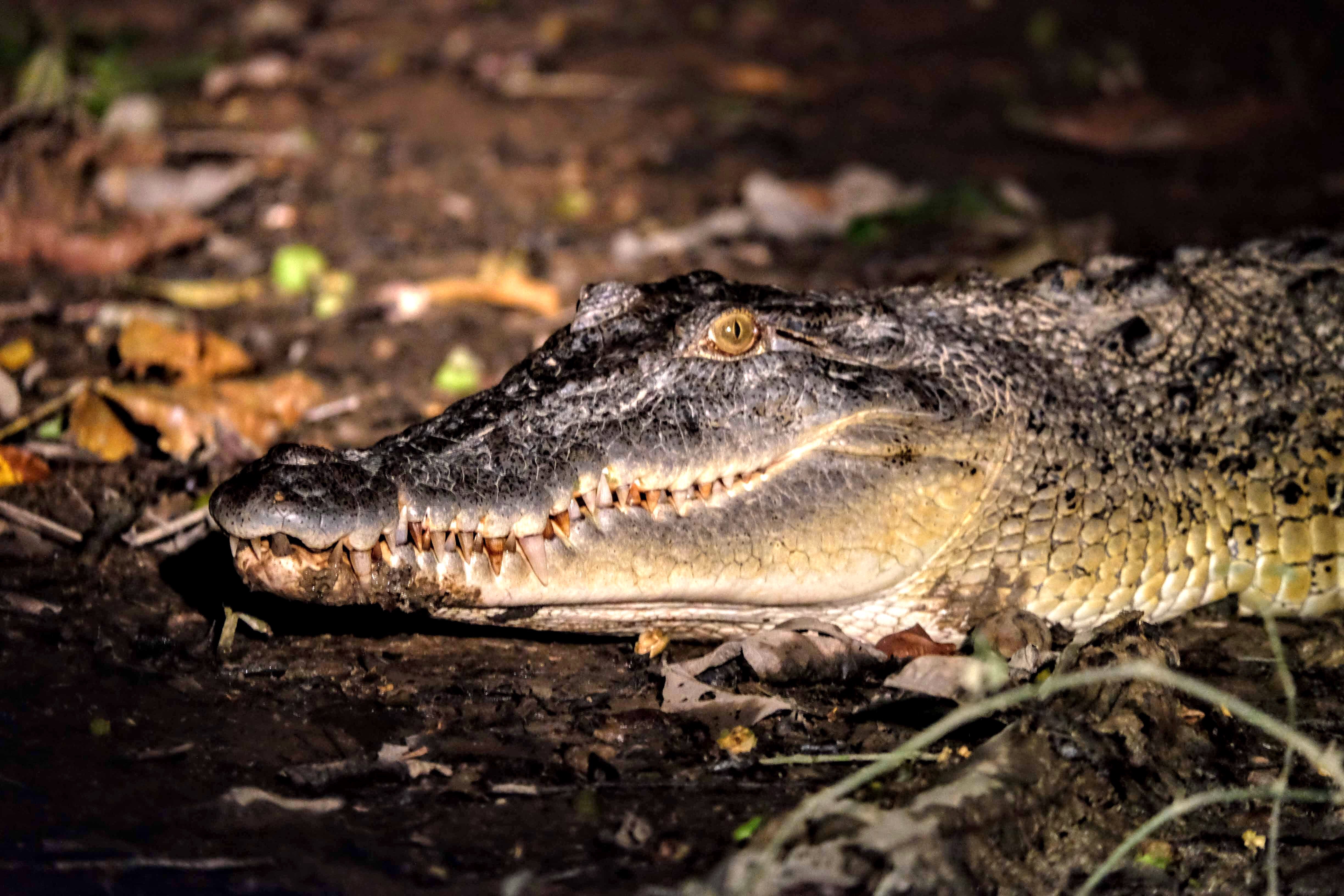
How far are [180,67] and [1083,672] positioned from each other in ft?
Result: 23.3

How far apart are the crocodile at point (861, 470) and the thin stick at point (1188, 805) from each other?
719mm

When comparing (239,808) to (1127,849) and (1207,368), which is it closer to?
(1127,849)

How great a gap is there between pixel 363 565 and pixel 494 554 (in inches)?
11.2

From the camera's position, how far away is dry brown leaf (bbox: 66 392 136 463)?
13.6 feet

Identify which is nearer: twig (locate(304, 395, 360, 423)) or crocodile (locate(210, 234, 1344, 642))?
crocodile (locate(210, 234, 1344, 642))

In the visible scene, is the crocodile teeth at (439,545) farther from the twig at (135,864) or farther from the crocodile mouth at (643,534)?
the twig at (135,864)

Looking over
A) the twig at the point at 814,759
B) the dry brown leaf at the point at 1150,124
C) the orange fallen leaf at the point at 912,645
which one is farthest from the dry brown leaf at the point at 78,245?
the dry brown leaf at the point at 1150,124

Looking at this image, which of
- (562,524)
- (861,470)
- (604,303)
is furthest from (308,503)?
(861,470)

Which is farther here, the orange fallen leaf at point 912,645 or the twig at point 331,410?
the twig at point 331,410

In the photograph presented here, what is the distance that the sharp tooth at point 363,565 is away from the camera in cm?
281

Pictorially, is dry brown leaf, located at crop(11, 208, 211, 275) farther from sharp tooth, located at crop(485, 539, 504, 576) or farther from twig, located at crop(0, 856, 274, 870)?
twig, located at crop(0, 856, 274, 870)

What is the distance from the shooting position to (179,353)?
468 centimetres

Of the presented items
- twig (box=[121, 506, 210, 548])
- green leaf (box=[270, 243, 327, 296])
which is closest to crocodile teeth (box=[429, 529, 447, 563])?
twig (box=[121, 506, 210, 548])

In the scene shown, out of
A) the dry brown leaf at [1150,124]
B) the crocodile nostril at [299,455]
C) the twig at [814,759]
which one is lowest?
the twig at [814,759]
